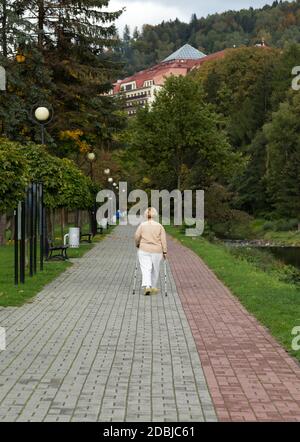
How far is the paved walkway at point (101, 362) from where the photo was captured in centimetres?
612

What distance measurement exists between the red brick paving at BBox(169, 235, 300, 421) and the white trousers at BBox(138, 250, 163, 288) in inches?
33.9

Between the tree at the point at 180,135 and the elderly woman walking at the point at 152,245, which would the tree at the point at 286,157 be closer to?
the tree at the point at 180,135

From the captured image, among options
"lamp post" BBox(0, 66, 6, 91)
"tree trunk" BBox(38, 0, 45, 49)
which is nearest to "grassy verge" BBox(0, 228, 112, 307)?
"lamp post" BBox(0, 66, 6, 91)

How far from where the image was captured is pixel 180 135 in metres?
47.3

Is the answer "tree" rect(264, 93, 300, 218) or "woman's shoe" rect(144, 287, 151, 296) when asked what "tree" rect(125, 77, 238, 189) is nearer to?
"tree" rect(264, 93, 300, 218)

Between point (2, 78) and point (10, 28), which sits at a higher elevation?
point (10, 28)

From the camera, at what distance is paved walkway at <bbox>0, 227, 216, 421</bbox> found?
6117 millimetres

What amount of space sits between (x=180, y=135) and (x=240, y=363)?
39.9 metres

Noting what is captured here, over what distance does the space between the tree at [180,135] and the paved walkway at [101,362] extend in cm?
3387

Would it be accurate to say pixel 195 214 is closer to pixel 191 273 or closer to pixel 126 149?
pixel 126 149

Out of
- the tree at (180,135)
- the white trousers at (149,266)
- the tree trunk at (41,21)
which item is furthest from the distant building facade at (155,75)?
the white trousers at (149,266)

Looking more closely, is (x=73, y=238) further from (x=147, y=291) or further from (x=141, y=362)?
(x=141, y=362)

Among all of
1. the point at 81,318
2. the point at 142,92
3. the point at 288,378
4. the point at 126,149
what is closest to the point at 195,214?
the point at 126,149

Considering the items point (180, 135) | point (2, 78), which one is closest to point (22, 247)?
point (2, 78)
